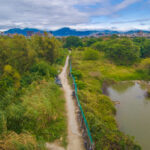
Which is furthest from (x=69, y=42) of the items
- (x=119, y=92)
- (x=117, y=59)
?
(x=119, y=92)

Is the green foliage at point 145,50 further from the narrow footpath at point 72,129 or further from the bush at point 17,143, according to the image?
the bush at point 17,143

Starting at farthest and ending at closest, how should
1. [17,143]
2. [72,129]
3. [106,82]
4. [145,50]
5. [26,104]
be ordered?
[145,50] < [106,82] < [26,104] < [72,129] < [17,143]

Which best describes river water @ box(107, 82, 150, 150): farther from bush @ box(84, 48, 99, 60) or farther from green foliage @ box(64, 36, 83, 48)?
green foliage @ box(64, 36, 83, 48)

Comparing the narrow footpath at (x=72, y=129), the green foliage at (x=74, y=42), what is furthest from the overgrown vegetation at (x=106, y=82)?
the green foliage at (x=74, y=42)

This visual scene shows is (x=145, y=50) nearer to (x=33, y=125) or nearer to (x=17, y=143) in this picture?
(x=33, y=125)

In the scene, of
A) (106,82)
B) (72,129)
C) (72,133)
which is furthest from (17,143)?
(106,82)

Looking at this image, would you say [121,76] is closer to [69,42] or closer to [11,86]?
[11,86]
